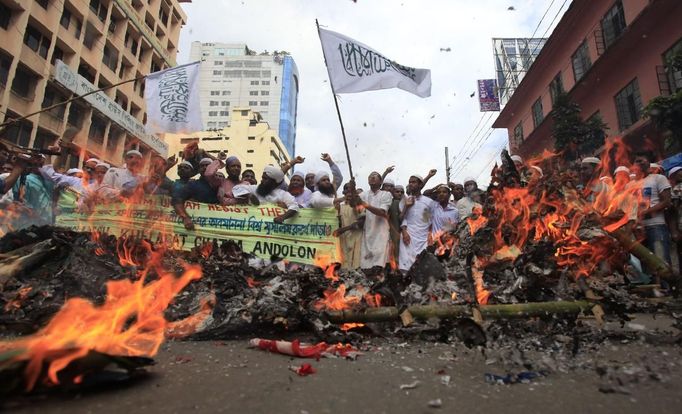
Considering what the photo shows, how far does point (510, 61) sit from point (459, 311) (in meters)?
40.9

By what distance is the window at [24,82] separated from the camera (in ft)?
75.5

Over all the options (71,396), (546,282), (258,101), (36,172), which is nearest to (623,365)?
(546,282)

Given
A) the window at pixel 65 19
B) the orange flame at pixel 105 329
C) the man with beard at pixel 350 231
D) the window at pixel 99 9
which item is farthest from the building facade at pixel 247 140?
the orange flame at pixel 105 329

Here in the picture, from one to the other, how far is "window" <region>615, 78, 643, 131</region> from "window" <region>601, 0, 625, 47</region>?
7.64 feet

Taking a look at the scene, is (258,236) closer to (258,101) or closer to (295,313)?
(295,313)

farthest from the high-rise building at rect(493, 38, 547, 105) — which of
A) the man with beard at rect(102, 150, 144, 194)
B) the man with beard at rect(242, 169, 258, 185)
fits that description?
the man with beard at rect(102, 150, 144, 194)

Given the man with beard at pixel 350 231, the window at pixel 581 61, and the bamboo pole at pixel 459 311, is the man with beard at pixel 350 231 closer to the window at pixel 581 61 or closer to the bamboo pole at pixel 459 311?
the bamboo pole at pixel 459 311

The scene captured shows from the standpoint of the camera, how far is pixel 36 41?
24875 millimetres

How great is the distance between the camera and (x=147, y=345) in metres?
3.28

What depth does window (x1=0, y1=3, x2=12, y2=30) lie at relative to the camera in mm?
22062

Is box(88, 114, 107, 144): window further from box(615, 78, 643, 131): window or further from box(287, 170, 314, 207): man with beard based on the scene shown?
box(615, 78, 643, 131): window

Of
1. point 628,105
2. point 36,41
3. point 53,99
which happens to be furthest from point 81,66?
point 628,105

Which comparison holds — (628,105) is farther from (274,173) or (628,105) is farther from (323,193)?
(274,173)

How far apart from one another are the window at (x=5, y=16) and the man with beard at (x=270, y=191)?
24.9 metres
